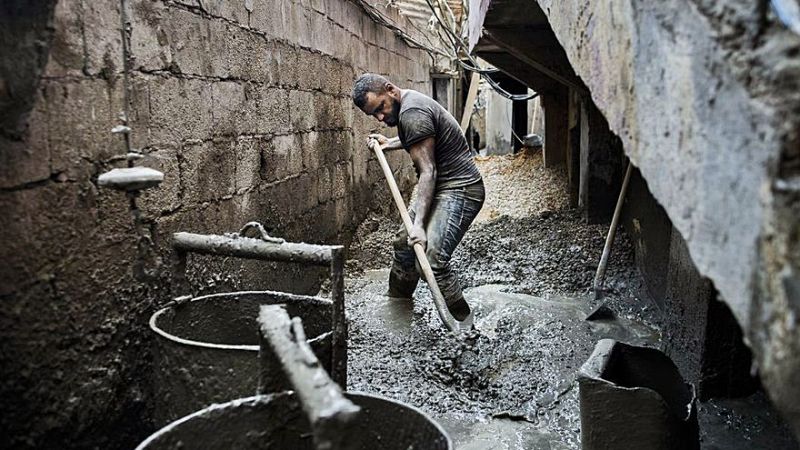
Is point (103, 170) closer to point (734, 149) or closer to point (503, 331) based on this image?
point (734, 149)

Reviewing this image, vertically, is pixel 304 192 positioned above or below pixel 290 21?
below

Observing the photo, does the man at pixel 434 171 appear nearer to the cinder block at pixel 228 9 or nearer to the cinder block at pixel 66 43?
the cinder block at pixel 228 9

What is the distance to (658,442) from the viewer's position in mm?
2379

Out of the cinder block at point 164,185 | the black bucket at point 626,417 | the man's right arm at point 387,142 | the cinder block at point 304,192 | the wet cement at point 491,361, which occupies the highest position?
the man's right arm at point 387,142

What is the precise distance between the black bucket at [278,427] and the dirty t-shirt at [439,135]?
2.89 meters

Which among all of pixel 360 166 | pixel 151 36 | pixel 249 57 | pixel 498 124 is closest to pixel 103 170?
pixel 151 36

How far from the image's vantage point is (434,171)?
14.8 ft

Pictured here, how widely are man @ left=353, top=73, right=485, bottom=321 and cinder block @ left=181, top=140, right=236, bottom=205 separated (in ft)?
3.76

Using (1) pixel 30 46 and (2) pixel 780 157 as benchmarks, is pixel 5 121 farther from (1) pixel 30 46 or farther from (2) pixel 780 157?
(2) pixel 780 157

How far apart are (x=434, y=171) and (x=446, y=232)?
425mm

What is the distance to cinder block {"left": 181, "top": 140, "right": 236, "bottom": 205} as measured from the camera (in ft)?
10.6

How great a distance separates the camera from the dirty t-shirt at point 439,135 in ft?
14.5

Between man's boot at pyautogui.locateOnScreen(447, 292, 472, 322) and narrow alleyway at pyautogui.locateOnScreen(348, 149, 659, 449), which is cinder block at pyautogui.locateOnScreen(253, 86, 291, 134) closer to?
narrow alleyway at pyautogui.locateOnScreen(348, 149, 659, 449)

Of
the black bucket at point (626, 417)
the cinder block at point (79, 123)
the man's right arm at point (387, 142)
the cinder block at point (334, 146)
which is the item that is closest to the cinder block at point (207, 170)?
the cinder block at point (79, 123)
